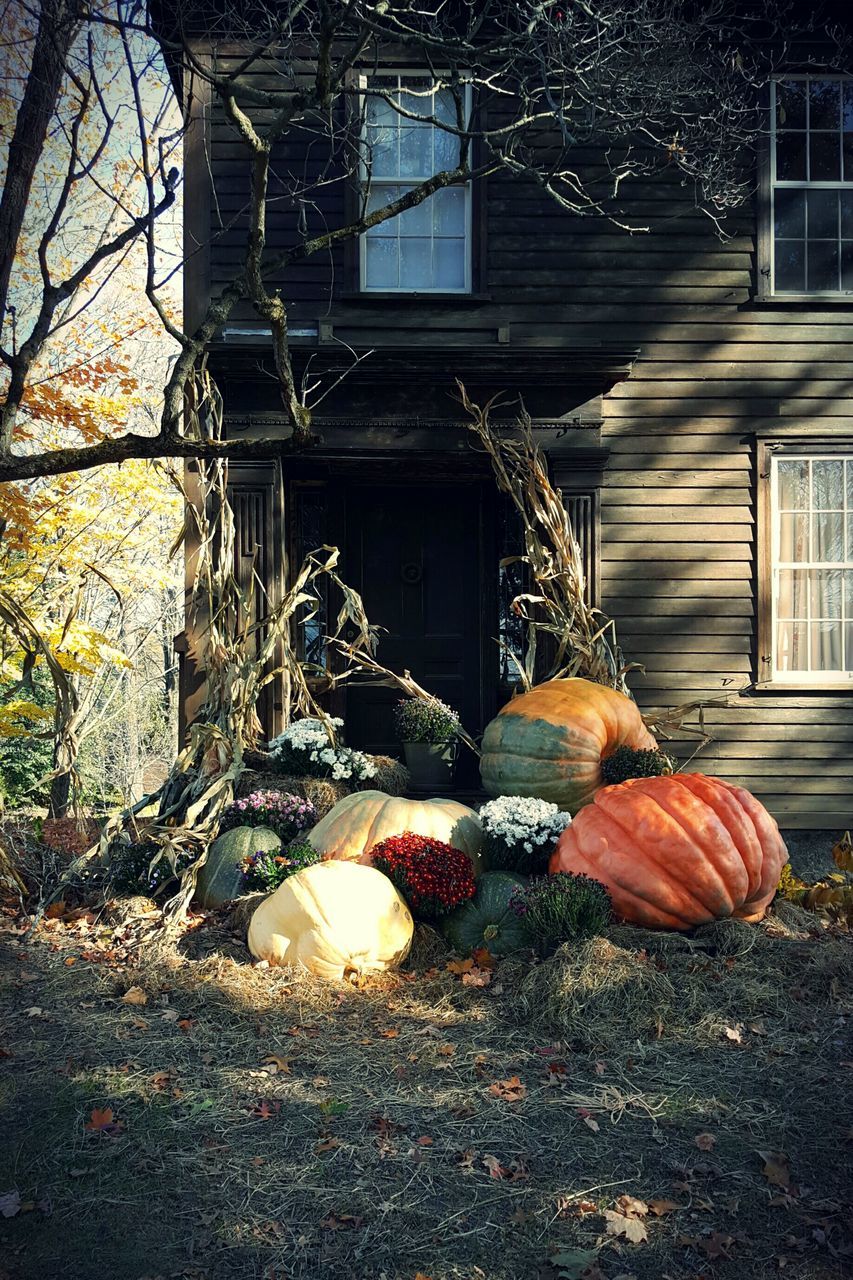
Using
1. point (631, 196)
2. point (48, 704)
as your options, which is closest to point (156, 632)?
point (48, 704)

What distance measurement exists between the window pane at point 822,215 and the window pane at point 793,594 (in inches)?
109

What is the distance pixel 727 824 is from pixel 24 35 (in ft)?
19.0

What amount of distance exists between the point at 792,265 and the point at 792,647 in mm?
3115

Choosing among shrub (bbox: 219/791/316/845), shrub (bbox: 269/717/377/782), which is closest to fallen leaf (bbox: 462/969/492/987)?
→ shrub (bbox: 219/791/316/845)

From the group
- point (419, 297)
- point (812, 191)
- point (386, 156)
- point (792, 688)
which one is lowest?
point (792, 688)

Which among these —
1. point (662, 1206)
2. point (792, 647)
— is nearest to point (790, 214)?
point (792, 647)

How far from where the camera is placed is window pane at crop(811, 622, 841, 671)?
8.66m

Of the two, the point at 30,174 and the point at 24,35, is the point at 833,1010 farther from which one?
the point at 24,35

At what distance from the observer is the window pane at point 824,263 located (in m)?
8.79

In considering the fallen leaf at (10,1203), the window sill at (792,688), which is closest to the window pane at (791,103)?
the window sill at (792,688)

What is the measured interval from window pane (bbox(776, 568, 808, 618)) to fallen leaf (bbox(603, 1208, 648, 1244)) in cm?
631

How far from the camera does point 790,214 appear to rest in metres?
8.77

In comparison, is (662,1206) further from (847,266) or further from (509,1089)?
(847,266)

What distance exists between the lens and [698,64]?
27.1ft
